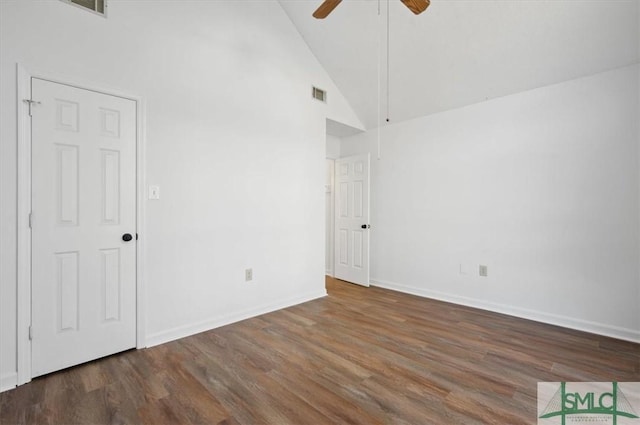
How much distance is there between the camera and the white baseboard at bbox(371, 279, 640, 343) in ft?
9.05

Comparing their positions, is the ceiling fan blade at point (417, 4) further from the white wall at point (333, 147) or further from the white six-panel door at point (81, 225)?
the white wall at point (333, 147)

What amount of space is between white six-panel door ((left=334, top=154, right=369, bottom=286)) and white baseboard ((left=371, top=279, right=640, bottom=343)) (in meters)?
0.72

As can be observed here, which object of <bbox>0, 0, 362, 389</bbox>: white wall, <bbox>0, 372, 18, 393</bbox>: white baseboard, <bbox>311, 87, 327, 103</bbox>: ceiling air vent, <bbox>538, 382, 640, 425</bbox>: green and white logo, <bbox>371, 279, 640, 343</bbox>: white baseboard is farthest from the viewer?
<bbox>311, 87, 327, 103</bbox>: ceiling air vent

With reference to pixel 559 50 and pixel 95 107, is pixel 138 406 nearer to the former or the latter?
pixel 95 107

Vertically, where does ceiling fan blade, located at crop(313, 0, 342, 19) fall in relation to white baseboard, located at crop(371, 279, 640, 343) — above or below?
above

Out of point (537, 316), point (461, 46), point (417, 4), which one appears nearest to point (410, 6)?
point (417, 4)

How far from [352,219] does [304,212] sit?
3.74 ft

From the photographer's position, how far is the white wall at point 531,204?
278 centimetres

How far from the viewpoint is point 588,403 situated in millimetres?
1824

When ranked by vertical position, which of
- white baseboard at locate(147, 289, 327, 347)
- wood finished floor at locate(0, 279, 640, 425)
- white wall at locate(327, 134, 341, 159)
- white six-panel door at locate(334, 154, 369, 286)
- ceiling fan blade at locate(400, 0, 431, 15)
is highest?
ceiling fan blade at locate(400, 0, 431, 15)

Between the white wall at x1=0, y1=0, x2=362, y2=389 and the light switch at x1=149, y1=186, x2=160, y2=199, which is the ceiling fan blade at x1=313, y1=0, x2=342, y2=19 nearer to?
the white wall at x1=0, y1=0, x2=362, y2=389

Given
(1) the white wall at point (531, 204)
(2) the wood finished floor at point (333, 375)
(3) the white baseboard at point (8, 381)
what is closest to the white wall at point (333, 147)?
(1) the white wall at point (531, 204)

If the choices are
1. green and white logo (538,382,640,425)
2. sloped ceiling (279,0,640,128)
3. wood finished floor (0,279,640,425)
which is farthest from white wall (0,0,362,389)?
Result: green and white logo (538,382,640,425)

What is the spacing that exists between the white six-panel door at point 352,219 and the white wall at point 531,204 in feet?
1.56
